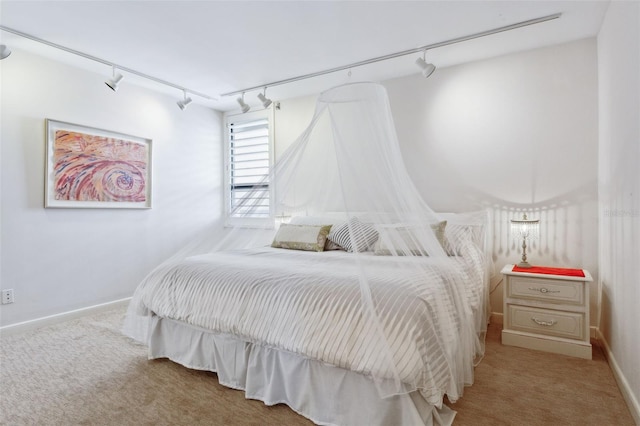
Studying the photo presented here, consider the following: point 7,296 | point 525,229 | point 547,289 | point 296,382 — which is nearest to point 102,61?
point 7,296

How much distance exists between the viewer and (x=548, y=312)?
2678 mm

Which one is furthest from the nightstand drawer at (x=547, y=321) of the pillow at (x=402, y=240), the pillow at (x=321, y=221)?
the pillow at (x=321, y=221)

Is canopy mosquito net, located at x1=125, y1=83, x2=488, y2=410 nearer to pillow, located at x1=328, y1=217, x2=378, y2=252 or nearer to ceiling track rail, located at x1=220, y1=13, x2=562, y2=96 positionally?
pillow, located at x1=328, y1=217, x2=378, y2=252

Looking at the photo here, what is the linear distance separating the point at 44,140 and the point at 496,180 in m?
4.34

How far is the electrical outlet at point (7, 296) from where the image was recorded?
10.1 ft

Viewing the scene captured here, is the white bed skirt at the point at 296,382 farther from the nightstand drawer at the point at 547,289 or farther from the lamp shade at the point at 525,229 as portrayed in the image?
the lamp shade at the point at 525,229

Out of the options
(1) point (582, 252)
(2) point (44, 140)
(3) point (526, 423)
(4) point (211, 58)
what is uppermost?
(4) point (211, 58)

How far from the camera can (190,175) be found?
4.80 meters

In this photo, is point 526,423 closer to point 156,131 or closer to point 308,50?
point 308,50

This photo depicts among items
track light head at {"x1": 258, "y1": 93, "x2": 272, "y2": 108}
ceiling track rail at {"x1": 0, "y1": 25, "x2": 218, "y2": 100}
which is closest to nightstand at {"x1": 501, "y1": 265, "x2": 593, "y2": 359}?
track light head at {"x1": 258, "y1": 93, "x2": 272, "y2": 108}

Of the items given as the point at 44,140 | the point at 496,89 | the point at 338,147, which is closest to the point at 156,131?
the point at 44,140

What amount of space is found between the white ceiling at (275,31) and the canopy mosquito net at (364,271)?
0.80m

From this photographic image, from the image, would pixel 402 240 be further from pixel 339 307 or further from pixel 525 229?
pixel 525 229

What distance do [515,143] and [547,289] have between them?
1.38m
